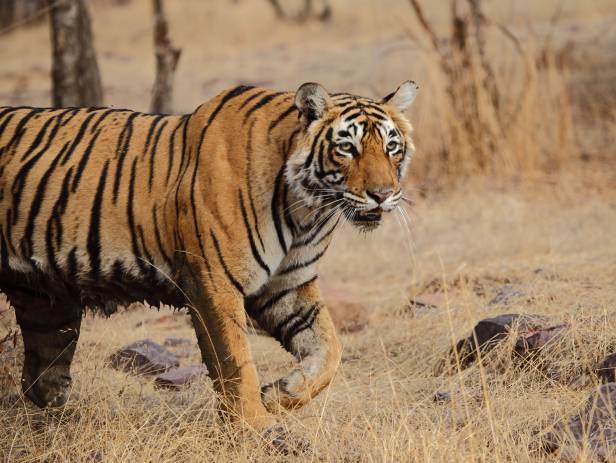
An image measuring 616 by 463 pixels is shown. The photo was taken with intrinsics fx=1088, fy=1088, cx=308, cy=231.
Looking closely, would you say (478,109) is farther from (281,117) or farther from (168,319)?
(281,117)

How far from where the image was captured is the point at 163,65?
8.79 meters

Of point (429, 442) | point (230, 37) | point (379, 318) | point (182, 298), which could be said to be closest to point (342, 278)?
point (379, 318)

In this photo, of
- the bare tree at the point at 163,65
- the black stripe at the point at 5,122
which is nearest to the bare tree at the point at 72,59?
the bare tree at the point at 163,65

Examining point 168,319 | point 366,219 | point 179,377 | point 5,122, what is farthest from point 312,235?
point 168,319

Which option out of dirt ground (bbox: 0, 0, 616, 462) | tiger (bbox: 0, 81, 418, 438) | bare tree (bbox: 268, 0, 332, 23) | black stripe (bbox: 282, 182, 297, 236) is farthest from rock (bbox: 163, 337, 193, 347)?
bare tree (bbox: 268, 0, 332, 23)

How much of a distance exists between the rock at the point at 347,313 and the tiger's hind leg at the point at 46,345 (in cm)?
185

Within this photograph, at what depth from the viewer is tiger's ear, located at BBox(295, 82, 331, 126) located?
380 cm

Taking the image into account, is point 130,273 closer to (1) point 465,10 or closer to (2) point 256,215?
(2) point 256,215

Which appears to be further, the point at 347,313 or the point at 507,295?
the point at 347,313

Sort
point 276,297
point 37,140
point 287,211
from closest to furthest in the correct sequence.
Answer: point 287,211
point 276,297
point 37,140

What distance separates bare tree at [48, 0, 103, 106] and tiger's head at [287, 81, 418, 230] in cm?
507

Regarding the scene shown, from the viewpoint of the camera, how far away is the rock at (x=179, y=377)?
4.81 meters

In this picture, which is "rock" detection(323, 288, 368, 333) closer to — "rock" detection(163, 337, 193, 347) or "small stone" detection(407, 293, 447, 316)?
"small stone" detection(407, 293, 447, 316)

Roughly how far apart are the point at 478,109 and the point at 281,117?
5.81 metres
